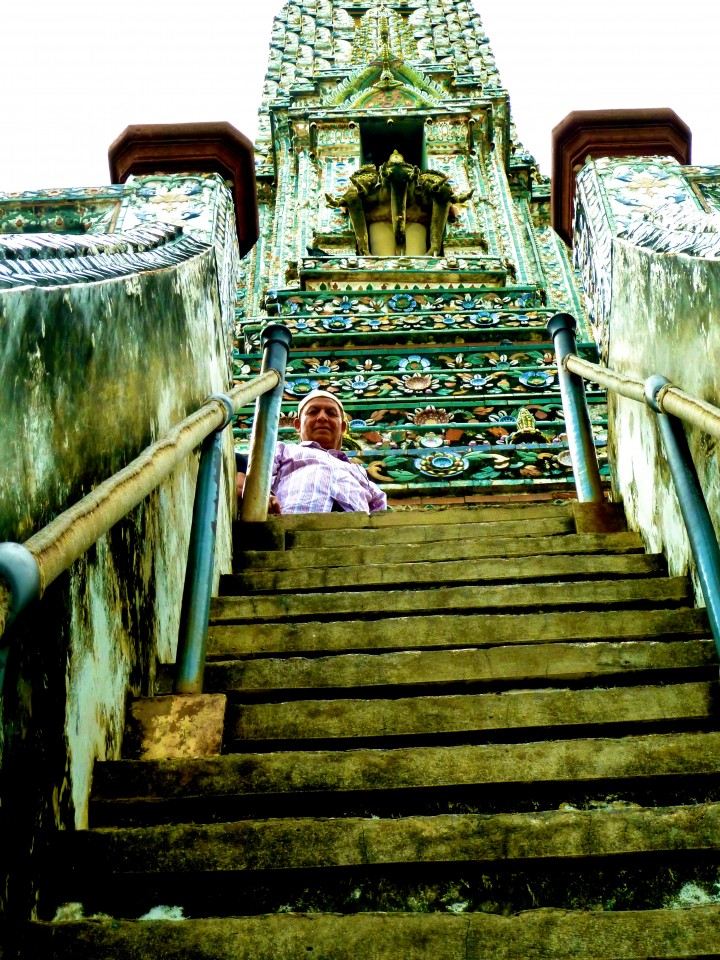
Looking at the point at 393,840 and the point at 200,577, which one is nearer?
the point at 393,840

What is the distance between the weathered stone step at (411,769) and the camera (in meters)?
2.33

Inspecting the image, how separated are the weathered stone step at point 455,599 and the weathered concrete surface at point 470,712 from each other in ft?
2.09

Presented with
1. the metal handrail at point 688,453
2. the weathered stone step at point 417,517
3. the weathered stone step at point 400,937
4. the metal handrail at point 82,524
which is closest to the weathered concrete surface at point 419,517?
the weathered stone step at point 417,517

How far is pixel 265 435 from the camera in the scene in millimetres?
4793

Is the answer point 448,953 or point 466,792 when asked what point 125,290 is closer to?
point 466,792

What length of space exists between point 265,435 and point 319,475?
527 mm

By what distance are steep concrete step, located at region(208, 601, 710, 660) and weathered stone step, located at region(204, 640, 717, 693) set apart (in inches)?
5.8

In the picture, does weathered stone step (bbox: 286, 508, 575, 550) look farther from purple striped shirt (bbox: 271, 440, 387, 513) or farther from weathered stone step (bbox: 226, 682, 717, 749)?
weathered stone step (bbox: 226, 682, 717, 749)

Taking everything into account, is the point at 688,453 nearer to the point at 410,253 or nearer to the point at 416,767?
the point at 416,767

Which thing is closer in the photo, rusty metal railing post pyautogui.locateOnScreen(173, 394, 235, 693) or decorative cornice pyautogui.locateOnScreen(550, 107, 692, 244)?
rusty metal railing post pyautogui.locateOnScreen(173, 394, 235, 693)

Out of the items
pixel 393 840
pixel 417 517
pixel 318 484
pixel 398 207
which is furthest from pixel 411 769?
pixel 398 207

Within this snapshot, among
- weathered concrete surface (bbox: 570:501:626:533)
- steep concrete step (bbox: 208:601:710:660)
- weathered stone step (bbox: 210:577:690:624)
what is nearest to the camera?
steep concrete step (bbox: 208:601:710:660)

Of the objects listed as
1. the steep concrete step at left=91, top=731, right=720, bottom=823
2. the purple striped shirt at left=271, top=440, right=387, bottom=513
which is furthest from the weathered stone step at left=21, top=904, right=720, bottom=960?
the purple striped shirt at left=271, top=440, right=387, bottom=513

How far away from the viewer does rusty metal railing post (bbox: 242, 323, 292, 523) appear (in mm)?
4484
